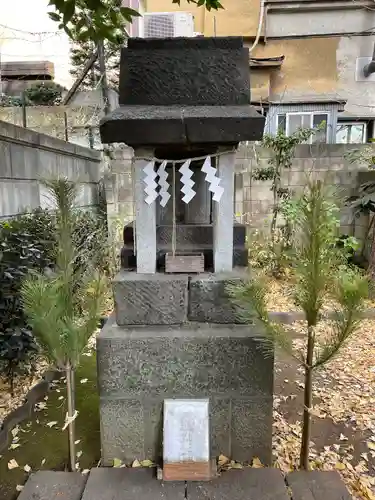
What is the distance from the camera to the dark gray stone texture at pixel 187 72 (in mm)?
2559

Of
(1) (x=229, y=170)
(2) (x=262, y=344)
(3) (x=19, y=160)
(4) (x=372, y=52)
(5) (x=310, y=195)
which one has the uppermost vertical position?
(4) (x=372, y=52)

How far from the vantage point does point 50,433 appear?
3.20 meters

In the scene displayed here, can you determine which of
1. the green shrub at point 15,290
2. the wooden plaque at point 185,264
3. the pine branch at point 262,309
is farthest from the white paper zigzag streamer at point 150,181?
the green shrub at point 15,290

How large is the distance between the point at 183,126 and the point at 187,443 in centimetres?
195

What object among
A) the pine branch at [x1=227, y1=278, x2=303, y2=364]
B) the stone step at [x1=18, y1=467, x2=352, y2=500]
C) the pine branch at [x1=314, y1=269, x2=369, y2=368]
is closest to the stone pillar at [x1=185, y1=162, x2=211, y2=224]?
the pine branch at [x1=227, y1=278, x2=303, y2=364]

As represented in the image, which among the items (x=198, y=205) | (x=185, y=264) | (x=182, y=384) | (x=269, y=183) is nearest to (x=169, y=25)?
(x=198, y=205)

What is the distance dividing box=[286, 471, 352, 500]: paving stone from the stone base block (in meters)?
0.37

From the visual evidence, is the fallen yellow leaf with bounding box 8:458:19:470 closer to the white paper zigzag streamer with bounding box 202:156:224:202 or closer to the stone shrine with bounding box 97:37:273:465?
the stone shrine with bounding box 97:37:273:465

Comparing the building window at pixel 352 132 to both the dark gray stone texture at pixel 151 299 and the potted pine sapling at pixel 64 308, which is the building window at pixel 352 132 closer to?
the dark gray stone texture at pixel 151 299

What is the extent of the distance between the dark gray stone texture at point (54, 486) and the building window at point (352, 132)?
10.1 m

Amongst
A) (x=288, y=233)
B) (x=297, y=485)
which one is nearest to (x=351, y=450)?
(x=297, y=485)

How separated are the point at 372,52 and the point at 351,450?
32.9ft

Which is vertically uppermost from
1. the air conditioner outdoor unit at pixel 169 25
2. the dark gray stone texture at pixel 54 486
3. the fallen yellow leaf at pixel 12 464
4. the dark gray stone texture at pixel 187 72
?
the air conditioner outdoor unit at pixel 169 25

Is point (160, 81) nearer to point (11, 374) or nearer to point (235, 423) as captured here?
point (235, 423)
